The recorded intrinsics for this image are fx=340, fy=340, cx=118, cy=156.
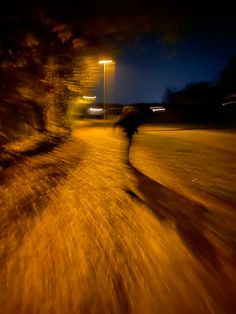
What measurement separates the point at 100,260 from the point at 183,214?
188 centimetres

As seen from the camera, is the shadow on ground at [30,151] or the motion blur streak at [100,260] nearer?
the motion blur streak at [100,260]

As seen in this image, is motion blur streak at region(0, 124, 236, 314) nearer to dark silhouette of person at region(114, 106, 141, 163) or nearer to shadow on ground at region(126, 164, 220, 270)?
shadow on ground at region(126, 164, 220, 270)

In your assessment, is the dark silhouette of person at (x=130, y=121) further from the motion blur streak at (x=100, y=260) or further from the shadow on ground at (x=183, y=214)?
the motion blur streak at (x=100, y=260)

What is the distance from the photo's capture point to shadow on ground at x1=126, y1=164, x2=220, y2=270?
387cm

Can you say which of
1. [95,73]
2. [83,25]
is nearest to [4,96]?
[83,25]

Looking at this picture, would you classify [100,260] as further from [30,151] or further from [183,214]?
[30,151]

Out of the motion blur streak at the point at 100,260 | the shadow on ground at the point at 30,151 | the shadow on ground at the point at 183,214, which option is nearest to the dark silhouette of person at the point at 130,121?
the shadow on ground at the point at 30,151

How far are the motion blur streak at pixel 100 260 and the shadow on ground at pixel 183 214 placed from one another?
43mm

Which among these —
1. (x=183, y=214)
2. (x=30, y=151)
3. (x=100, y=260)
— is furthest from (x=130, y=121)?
(x=100, y=260)

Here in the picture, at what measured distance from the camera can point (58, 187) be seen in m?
6.68

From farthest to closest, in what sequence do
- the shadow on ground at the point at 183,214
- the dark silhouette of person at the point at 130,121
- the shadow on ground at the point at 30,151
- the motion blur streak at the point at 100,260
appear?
1. the dark silhouette of person at the point at 130,121
2. the shadow on ground at the point at 30,151
3. the shadow on ground at the point at 183,214
4. the motion blur streak at the point at 100,260

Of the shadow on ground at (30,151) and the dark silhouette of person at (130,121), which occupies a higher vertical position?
the dark silhouette of person at (130,121)

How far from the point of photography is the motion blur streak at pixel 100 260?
2918 millimetres

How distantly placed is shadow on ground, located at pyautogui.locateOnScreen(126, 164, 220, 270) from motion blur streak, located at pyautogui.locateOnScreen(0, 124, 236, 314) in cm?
4
